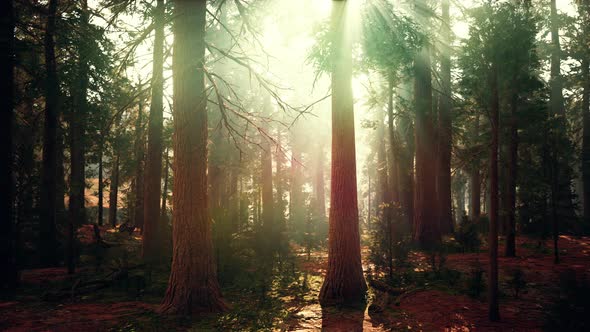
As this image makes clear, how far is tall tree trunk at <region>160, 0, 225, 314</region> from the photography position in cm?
736

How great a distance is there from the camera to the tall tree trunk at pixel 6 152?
364 inches

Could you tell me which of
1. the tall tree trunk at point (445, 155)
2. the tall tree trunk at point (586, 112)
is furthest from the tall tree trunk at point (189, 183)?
the tall tree trunk at point (586, 112)

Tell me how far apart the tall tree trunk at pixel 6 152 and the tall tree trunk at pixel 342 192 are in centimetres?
829

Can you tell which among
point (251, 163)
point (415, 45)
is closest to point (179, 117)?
point (415, 45)

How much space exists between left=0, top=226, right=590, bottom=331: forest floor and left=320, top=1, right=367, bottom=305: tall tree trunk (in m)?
0.54

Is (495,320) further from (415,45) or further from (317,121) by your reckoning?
(317,121)

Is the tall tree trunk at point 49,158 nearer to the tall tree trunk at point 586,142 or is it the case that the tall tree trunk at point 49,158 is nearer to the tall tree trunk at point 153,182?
the tall tree trunk at point 153,182

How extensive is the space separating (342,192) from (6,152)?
9104mm

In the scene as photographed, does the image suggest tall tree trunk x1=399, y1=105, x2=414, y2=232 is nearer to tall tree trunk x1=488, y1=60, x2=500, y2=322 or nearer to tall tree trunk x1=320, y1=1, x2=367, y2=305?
tall tree trunk x1=320, y1=1, x2=367, y2=305

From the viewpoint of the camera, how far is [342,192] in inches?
346

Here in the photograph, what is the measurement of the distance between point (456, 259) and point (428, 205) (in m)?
2.82

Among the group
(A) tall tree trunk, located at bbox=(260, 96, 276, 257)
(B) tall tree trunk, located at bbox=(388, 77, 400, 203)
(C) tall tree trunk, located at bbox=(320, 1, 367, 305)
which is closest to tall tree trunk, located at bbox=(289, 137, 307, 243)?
(A) tall tree trunk, located at bbox=(260, 96, 276, 257)

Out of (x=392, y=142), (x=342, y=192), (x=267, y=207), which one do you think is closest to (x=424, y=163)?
(x=392, y=142)

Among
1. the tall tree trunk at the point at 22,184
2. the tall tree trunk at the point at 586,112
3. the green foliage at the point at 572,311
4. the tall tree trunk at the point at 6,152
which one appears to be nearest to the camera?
the green foliage at the point at 572,311
